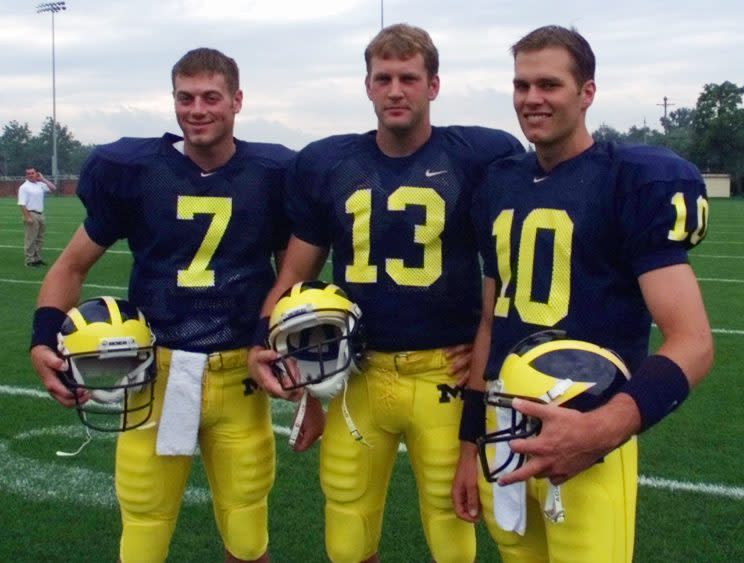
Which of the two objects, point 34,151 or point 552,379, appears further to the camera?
point 34,151

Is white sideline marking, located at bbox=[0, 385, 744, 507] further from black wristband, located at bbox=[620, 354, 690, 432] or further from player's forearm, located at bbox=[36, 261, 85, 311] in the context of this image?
black wristband, located at bbox=[620, 354, 690, 432]

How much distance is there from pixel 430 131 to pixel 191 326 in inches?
36.2

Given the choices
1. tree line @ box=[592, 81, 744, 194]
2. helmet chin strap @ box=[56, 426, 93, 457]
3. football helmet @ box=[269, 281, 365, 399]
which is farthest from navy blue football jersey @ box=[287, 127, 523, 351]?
tree line @ box=[592, 81, 744, 194]

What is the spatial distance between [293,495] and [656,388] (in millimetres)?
2508

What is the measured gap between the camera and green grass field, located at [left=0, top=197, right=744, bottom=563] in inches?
143

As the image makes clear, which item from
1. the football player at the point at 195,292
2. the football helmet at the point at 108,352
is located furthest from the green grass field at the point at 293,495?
the football helmet at the point at 108,352

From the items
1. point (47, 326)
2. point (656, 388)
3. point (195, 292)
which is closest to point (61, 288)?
point (47, 326)

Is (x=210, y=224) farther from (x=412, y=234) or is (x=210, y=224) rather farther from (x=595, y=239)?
(x=595, y=239)

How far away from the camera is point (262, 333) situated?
2.77 m

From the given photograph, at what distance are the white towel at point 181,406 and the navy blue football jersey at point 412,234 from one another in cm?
52

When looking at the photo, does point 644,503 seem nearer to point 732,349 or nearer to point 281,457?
point 281,457

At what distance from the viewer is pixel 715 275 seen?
11195 millimetres


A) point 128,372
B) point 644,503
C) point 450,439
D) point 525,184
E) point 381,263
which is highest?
point 525,184

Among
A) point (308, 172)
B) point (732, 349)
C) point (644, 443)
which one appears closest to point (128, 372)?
point (308, 172)
